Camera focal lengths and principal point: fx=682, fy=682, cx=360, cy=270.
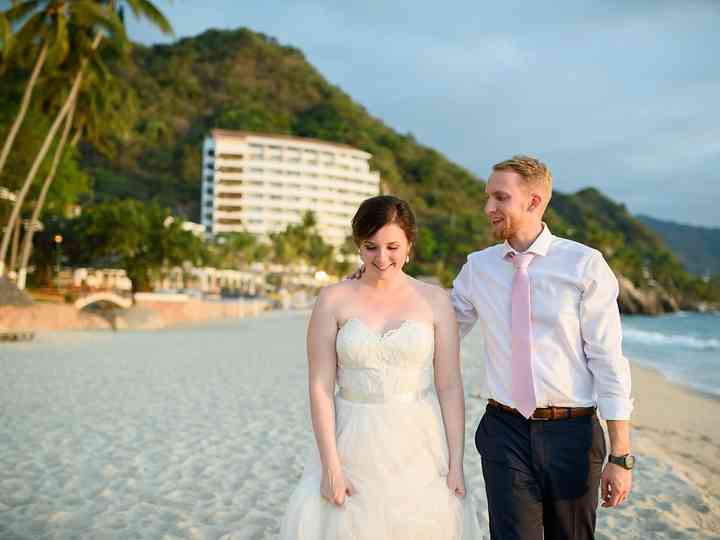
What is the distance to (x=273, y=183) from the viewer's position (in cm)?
10262

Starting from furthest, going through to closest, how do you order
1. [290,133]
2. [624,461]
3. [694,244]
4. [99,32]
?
[694,244] < [290,133] < [99,32] < [624,461]

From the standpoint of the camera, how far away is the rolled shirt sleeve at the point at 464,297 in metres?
2.73

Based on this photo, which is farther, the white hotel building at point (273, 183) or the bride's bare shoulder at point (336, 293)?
the white hotel building at point (273, 183)

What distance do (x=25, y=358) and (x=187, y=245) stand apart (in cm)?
3159

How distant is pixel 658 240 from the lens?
137 m

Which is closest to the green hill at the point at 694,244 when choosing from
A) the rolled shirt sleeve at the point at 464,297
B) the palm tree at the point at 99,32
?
the palm tree at the point at 99,32

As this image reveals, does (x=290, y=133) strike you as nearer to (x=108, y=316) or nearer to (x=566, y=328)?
(x=108, y=316)

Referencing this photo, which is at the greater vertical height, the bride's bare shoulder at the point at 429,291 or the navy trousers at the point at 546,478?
the bride's bare shoulder at the point at 429,291

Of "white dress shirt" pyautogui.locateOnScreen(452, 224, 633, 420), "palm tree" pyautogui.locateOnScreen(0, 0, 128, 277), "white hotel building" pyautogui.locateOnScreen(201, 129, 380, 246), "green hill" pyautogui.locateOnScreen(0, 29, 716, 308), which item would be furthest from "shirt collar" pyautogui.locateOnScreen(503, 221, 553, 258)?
"white hotel building" pyautogui.locateOnScreen(201, 129, 380, 246)

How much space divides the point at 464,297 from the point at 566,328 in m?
0.46

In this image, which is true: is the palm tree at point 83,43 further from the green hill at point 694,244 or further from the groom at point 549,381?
the green hill at point 694,244

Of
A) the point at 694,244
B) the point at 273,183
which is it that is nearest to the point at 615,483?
the point at 273,183

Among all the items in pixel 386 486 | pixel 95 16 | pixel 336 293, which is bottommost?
pixel 386 486

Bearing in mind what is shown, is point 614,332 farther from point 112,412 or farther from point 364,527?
point 112,412
